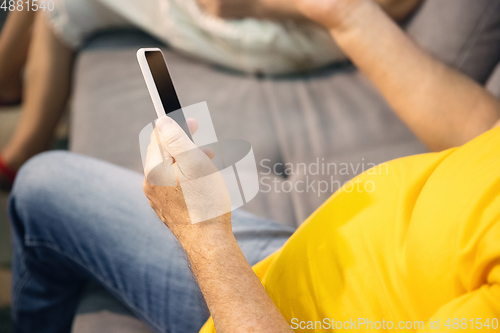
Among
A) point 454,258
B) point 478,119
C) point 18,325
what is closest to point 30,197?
point 18,325

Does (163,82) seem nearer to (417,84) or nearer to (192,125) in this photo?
(192,125)

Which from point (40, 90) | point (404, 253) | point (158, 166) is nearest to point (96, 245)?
point (158, 166)

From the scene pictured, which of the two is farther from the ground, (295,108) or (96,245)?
(295,108)

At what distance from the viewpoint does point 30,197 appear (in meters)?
0.58

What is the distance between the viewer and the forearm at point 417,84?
62 centimetres

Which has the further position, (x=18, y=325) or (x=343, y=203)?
(x=18, y=325)

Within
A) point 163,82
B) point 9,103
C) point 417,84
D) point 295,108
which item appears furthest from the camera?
point 9,103

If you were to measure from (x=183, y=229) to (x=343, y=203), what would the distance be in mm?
198

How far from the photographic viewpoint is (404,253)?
36cm

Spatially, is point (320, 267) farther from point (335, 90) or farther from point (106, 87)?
point (106, 87)

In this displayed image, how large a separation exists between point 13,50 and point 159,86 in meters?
1.02

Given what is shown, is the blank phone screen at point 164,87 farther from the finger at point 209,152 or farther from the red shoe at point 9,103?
the red shoe at point 9,103

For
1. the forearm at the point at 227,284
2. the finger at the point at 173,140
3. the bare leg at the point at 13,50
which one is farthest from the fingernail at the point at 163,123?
the bare leg at the point at 13,50

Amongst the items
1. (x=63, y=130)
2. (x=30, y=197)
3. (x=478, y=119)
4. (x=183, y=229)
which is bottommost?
(x=63, y=130)
